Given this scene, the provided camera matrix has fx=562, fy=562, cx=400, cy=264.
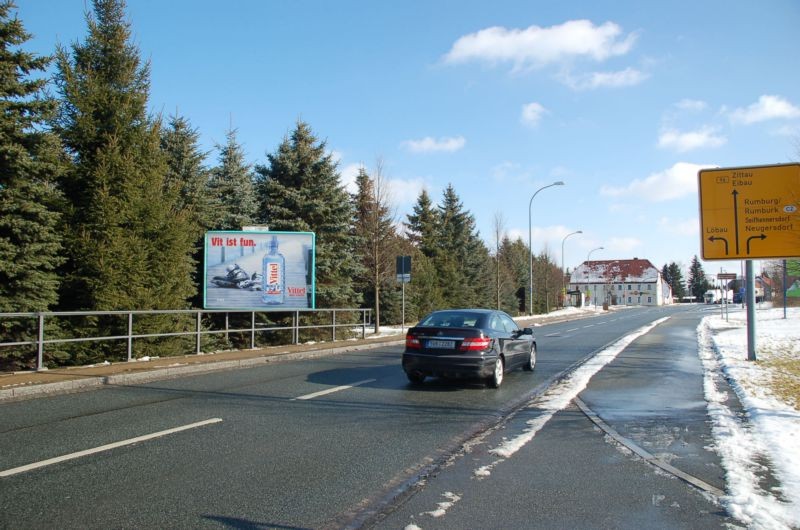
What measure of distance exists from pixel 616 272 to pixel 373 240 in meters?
118

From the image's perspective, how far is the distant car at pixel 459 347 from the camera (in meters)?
9.98

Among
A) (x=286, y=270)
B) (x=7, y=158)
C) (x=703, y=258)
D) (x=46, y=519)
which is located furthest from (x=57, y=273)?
(x=703, y=258)

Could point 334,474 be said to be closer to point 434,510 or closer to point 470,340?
point 434,510

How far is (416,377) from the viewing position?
10.9m

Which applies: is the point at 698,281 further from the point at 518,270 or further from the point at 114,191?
the point at 114,191

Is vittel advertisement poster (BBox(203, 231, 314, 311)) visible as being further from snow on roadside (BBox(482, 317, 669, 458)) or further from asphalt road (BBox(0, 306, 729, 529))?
snow on roadside (BBox(482, 317, 669, 458))

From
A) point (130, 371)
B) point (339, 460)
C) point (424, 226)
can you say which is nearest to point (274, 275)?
point (130, 371)

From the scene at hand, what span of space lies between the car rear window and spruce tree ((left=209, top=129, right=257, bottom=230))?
13.4m

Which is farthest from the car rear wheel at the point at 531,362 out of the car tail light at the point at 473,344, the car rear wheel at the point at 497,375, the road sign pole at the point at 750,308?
the road sign pole at the point at 750,308

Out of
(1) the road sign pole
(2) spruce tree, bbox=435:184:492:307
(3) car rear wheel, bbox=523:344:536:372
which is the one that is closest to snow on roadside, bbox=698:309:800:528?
(1) the road sign pole

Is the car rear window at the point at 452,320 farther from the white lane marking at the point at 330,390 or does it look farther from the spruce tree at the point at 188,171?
the spruce tree at the point at 188,171

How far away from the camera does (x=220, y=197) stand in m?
24.5

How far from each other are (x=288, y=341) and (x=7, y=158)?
10.9 meters

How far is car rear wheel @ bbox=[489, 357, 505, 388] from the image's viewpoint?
409 inches
